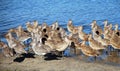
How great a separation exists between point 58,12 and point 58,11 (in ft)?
1.64

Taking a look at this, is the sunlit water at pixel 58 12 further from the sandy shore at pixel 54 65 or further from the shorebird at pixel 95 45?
the sandy shore at pixel 54 65

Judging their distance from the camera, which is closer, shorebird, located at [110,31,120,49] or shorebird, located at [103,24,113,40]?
shorebird, located at [110,31,120,49]

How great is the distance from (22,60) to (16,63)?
17.7 inches

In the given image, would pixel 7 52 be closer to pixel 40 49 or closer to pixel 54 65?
pixel 40 49

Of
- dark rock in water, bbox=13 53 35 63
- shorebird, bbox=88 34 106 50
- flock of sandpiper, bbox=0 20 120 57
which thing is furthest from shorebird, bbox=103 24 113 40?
dark rock in water, bbox=13 53 35 63

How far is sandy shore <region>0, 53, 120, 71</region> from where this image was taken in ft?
45.2

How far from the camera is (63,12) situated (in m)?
27.9

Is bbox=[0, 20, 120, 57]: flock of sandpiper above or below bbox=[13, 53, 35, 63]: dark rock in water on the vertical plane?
above

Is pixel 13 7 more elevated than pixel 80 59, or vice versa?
pixel 13 7

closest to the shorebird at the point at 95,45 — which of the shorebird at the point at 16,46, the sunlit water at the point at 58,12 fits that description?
the shorebird at the point at 16,46

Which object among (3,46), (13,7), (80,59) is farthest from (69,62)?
(13,7)

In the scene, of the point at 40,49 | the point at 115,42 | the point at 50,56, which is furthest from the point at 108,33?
the point at 40,49

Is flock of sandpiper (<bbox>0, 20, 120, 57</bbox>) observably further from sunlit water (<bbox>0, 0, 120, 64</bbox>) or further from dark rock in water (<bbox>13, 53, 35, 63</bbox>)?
sunlit water (<bbox>0, 0, 120, 64</bbox>)

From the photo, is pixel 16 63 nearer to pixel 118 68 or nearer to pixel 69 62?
pixel 69 62
